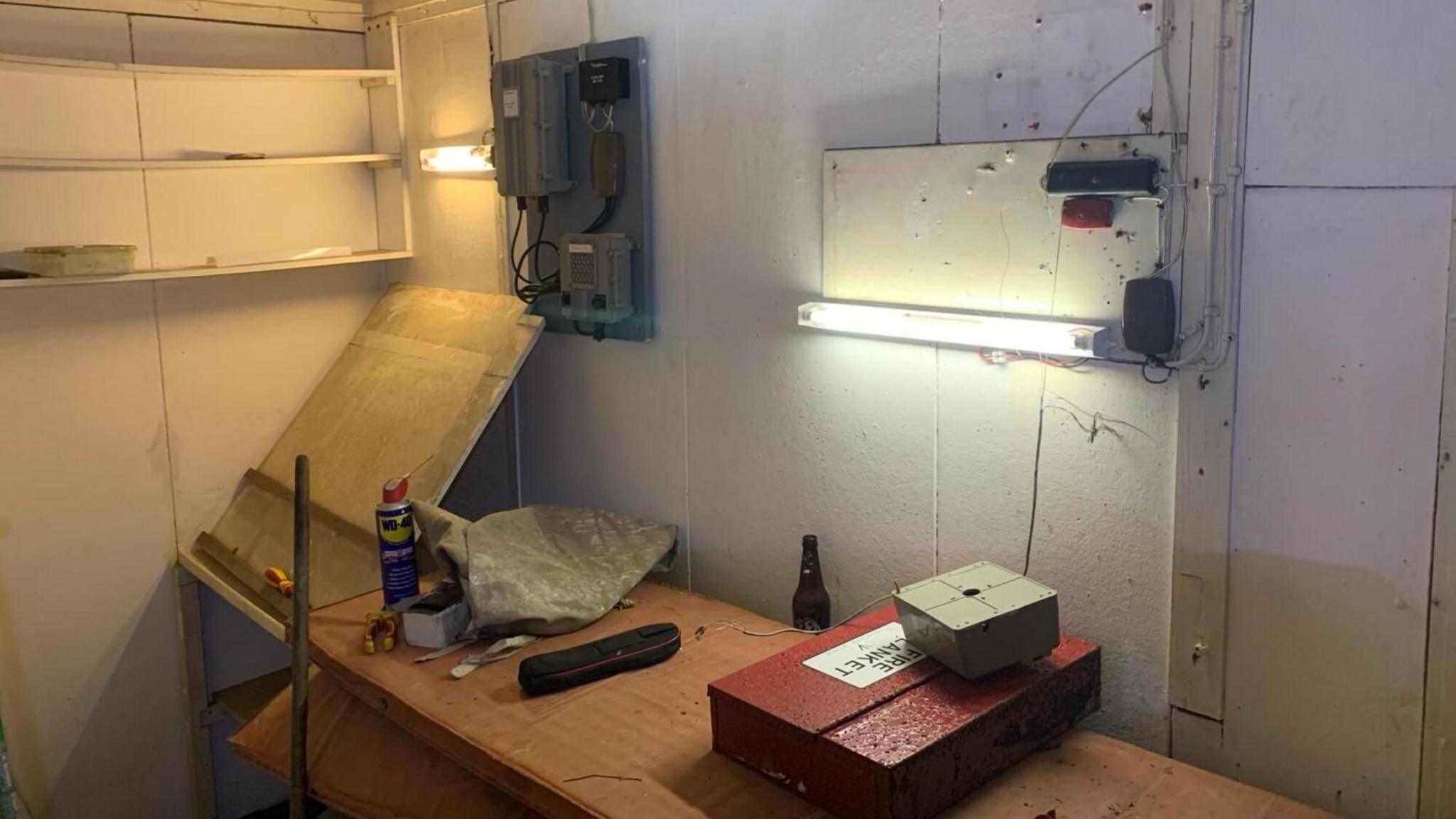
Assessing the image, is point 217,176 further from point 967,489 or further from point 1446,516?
point 1446,516

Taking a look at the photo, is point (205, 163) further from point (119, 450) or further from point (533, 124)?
point (533, 124)

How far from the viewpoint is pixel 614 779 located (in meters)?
1.69

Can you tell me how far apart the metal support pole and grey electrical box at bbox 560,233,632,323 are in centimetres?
74

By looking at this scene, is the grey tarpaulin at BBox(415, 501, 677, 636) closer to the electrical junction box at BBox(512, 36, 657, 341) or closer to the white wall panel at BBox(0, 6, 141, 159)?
the electrical junction box at BBox(512, 36, 657, 341)

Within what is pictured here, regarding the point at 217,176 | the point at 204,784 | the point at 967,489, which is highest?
the point at 217,176

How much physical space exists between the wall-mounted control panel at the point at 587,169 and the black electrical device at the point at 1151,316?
1196 mm

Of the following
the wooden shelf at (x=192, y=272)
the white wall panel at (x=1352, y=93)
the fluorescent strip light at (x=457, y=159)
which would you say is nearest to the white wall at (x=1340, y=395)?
the white wall panel at (x=1352, y=93)

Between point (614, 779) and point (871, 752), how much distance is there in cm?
42

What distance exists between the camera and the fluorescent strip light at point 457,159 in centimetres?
285

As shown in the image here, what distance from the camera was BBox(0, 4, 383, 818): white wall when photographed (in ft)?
9.20

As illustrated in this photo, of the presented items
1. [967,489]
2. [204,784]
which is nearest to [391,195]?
[204,784]

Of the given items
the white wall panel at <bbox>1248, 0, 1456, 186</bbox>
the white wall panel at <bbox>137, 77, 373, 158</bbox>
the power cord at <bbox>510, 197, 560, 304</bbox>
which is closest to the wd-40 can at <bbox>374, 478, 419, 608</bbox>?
the power cord at <bbox>510, 197, 560, 304</bbox>

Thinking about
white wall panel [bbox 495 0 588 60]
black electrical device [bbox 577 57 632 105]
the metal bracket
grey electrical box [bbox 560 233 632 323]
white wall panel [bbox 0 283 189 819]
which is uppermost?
white wall panel [bbox 495 0 588 60]

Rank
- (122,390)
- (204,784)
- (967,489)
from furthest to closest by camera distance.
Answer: (204,784) < (122,390) < (967,489)
